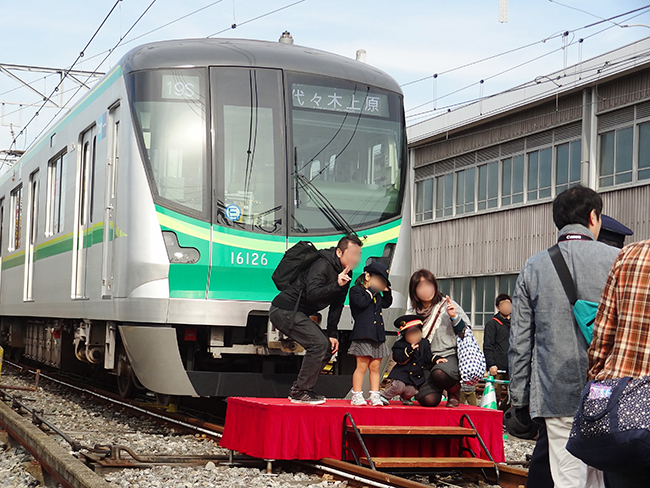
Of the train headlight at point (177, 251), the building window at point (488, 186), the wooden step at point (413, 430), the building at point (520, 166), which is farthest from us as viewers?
the building window at point (488, 186)

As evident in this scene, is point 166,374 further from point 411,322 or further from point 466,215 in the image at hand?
point 466,215

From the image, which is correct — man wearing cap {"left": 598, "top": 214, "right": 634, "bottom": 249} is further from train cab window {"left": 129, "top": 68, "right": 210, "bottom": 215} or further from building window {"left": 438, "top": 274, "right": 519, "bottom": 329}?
building window {"left": 438, "top": 274, "right": 519, "bottom": 329}

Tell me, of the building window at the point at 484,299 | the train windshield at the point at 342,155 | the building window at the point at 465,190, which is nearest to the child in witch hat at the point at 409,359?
the train windshield at the point at 342,155

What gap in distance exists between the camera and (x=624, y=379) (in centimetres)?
292

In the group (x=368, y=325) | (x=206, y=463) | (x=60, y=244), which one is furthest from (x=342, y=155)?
(x=60, y=244)

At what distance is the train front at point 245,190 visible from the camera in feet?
25.2

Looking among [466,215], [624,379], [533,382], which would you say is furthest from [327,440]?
[466,215]

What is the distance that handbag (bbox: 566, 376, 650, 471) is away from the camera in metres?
2.80

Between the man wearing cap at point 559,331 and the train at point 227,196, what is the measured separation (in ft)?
12.6

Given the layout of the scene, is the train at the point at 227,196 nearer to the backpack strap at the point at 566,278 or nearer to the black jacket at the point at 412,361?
the black jacket at the point at 412,361

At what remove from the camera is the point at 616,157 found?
1905cm

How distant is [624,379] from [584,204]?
52.6 inches

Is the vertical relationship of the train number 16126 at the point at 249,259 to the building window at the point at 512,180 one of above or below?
below

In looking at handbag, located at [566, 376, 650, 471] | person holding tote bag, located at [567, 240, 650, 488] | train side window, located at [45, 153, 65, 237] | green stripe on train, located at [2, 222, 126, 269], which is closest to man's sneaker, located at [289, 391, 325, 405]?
green stripe on train, located at [2, 222, 126, 269]
